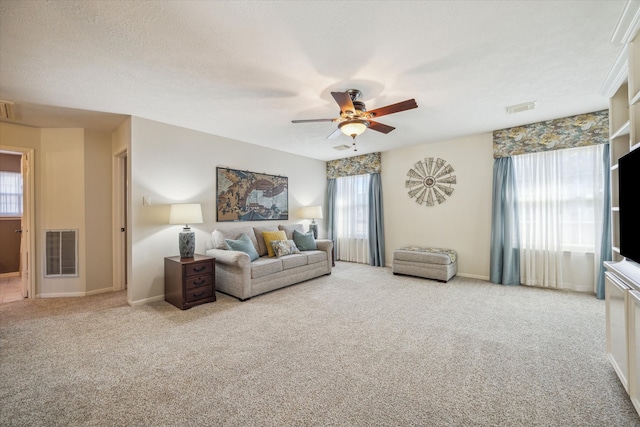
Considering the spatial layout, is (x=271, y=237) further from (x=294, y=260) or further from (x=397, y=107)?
(x=397, y=107)

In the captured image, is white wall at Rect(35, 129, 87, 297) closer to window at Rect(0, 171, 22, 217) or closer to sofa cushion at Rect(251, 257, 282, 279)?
window at Rect(0, 171, 22, 217)

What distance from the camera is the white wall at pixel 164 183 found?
3.53m

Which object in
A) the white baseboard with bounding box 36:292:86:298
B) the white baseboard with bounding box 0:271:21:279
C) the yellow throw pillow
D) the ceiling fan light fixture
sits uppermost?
the ceiling fan light fixture

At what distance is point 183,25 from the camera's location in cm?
184

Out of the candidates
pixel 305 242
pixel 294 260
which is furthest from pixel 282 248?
pixel 305 242

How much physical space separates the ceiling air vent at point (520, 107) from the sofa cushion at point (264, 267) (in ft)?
12.3

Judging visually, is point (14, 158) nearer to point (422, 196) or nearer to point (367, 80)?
point (367, 80)

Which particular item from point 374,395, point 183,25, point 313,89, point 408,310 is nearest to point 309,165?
point 313,89

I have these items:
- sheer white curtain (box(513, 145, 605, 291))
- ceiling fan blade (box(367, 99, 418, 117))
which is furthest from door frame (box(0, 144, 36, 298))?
sheer white curtain (box(513, 145, 605, 291))

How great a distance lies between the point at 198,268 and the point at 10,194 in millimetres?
4913

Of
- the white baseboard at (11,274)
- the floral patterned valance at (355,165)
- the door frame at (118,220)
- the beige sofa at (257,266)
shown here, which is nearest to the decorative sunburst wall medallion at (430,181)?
the floral patterned valance at (355,165)

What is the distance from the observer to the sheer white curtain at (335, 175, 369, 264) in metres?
6.09

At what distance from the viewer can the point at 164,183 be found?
3.80 metres

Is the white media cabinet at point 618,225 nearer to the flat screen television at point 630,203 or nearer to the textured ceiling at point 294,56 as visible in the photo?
the flat screen television at point 630,203
